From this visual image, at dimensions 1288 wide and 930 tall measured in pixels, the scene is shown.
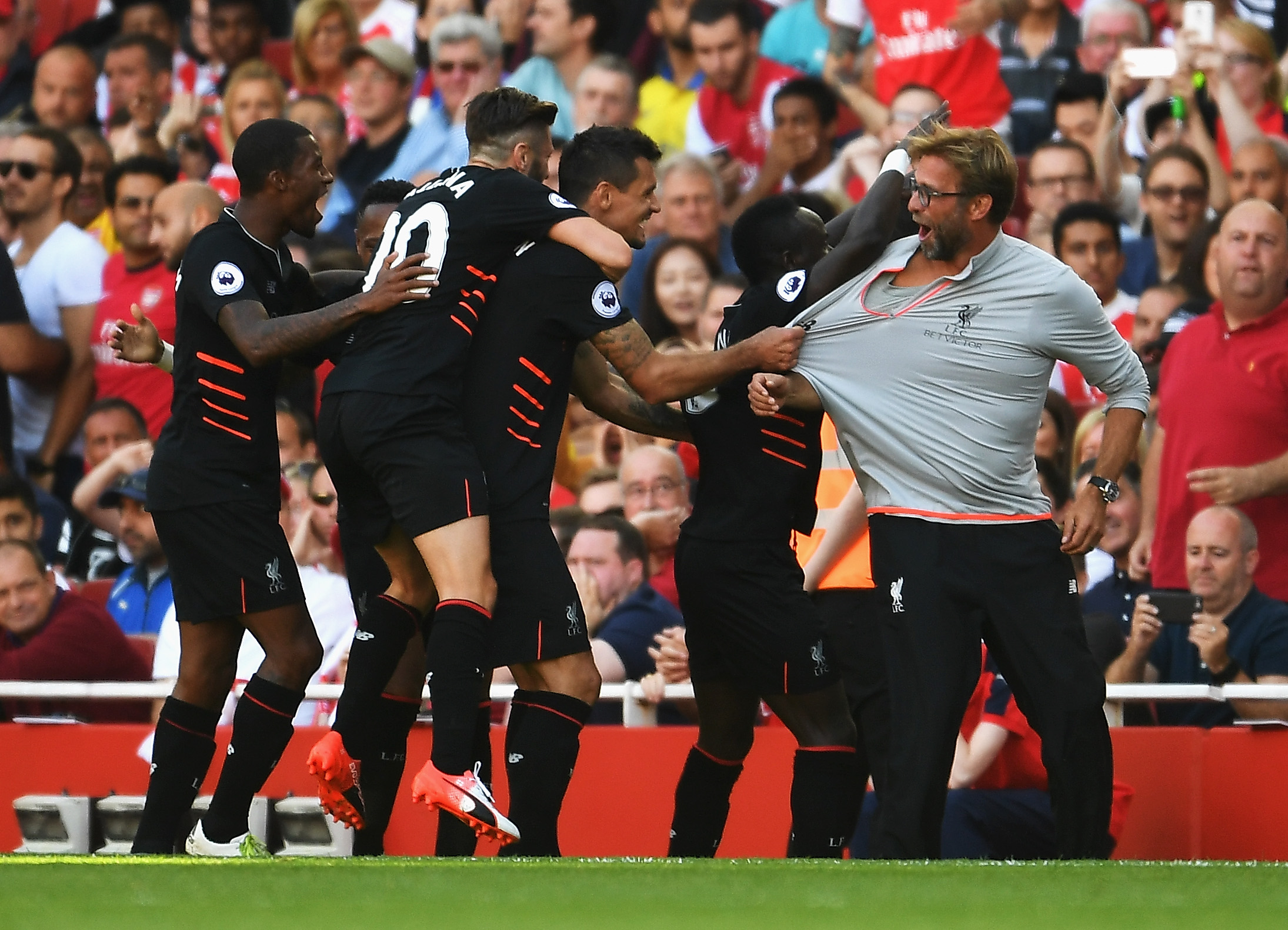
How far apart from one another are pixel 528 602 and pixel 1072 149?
567cm

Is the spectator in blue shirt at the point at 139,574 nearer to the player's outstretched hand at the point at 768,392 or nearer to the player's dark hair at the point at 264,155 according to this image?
the player's dark hair at the point at 264,155

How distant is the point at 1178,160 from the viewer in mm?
10133

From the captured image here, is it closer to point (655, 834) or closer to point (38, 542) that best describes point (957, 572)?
point (655, 834)

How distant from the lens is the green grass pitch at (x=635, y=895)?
4.12 meters

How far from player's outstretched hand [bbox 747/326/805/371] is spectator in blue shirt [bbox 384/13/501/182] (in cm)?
657

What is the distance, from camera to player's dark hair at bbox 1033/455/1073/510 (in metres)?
8.95

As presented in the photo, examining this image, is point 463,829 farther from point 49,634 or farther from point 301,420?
point 301,420

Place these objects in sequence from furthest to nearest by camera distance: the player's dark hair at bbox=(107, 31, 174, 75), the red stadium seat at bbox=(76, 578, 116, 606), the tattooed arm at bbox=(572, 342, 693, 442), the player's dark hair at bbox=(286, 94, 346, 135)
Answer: the player's dark hair at bbox=(107, 31, 174, 75) < the player's dark hair at bbox=(286, 94, 346, 135) < the red stadium seat at bbox=(76, 578, 116, 606) < the tattooed arm at bbox=(572, 342, 693, 442)

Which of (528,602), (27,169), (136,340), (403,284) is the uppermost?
(27,169)

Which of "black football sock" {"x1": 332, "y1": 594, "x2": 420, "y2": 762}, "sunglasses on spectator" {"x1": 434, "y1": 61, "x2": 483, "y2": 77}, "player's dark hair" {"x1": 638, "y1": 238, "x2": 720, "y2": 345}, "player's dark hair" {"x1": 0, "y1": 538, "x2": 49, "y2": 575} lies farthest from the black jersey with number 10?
"sunglasses on spectator" {"x1": 434, "y1": 61, "x2": 483, "y2": 77}

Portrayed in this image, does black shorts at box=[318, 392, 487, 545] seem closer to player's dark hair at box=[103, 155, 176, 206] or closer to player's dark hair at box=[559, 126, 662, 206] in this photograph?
player's dark hair at box=[559, 126, 662, 206]

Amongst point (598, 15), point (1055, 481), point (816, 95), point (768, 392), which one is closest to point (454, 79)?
point (598, 15)

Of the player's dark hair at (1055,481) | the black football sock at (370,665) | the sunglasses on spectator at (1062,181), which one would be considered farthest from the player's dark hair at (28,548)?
the sunglasses on spectator at (1062,181)

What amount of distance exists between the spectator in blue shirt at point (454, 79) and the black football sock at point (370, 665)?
645cm
